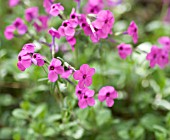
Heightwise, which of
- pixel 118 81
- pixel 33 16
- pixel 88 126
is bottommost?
pixel 88 126

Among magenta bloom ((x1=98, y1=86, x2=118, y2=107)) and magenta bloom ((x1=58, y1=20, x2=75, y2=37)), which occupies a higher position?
magenta bloom ((x1=58, y1=20, x2=75, y2=37))

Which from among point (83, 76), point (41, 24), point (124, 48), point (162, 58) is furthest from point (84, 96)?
point (41, 24)

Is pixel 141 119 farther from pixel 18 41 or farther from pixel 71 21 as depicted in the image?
pixel 18 41

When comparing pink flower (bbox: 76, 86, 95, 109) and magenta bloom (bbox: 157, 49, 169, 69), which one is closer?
pink flower (bbox: 76, 86, 95, 109)

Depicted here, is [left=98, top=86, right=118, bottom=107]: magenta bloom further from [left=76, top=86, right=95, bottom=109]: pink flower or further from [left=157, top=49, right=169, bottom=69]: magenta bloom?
[left=157, top=49, right=169, bottom=69]: magenta bloom

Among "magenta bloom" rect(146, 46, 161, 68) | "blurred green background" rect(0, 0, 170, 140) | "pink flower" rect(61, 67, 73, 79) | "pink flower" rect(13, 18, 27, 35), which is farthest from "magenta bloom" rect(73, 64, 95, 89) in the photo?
"pink flower" rect(13, 18, 27, 35)

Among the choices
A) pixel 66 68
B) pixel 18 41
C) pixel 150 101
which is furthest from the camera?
pixel 18 41

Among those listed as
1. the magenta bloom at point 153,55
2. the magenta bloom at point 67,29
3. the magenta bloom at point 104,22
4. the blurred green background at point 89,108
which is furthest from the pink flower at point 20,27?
the magenta bloom at point 153,55

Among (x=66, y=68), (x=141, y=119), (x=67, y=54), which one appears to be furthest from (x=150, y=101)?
(x=66, y=68)

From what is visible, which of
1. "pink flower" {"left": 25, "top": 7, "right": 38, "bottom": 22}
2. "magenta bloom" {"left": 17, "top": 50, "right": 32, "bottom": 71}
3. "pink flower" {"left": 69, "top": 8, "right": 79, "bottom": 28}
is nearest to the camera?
"magenta bloom" {"left": 17, "top": 50, "right": 32, "bottom": 71}
